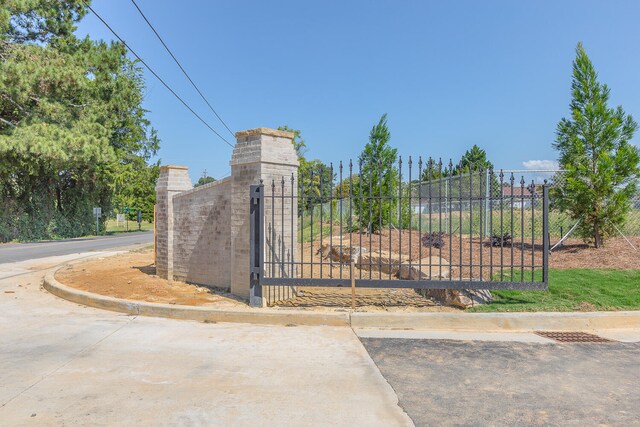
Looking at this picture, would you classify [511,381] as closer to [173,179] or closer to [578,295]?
[578,295]

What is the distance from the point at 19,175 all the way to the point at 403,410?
32496mm

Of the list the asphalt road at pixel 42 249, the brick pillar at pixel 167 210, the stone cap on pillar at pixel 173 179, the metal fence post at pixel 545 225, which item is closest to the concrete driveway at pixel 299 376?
the metal fence post at pixel 545 225

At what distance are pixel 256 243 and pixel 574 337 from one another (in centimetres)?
472

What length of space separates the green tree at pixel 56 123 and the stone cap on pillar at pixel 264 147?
14632 mm

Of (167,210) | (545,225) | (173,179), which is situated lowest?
(545,225)

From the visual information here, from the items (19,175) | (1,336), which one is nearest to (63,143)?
(19,175)

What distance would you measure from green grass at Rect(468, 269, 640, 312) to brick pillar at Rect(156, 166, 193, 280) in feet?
20.8

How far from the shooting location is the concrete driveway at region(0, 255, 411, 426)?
11.2 ft

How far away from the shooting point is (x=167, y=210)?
967 centimetres

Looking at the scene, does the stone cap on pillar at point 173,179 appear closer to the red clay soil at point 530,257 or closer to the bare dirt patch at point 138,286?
the bare dirt patch at point 138,286

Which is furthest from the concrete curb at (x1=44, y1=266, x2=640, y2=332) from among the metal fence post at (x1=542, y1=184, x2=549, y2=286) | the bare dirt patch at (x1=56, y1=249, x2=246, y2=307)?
the bare dirt patch at (x1=56, y1=249, x2=246, y2=307)

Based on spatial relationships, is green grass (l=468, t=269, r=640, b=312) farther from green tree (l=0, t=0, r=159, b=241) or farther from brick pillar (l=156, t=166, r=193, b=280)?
green tree (l=0, t=0, r=159, b=241)

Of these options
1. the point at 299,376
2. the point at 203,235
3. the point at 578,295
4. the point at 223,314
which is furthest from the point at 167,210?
the point at 578,295

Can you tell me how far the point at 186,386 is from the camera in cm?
400
